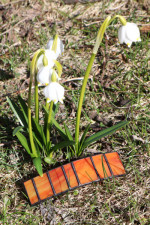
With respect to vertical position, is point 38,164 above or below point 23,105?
below

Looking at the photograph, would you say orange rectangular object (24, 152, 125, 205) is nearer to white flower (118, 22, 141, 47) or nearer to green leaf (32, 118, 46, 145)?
green leaf (32, 118, 46, 145)

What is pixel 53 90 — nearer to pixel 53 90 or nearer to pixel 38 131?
pixel 53 90

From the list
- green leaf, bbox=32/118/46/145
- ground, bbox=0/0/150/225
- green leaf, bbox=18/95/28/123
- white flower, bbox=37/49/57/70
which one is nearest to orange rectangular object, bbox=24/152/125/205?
ground, bbox=0/0/150/225

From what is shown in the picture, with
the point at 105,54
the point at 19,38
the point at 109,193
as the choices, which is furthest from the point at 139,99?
the point at 19,38

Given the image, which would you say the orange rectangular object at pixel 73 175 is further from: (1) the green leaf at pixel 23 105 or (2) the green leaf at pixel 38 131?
(1) the green leaf at pixel 23 105

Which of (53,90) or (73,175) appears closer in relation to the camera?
(53,90)

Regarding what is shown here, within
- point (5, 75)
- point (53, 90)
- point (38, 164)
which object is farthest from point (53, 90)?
point (5, 75)
